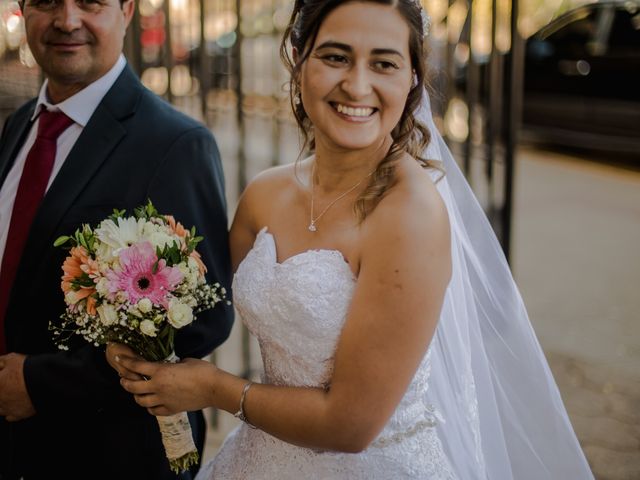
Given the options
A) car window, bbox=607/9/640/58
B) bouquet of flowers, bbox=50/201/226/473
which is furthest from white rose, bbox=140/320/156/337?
car window, bbox=607/9/640/58

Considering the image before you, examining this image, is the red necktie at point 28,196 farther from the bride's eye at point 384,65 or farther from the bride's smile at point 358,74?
the bride's eye at point 384,65

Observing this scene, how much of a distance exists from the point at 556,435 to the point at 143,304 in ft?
4.28

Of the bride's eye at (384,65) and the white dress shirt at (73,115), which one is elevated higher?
the bride's eye at (384,65)

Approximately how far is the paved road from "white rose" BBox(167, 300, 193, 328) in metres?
2.64

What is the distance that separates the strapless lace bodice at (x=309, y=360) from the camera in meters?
1.92

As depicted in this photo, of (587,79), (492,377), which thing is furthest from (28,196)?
(587,79)

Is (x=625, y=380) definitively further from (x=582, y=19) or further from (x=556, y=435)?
(x=582, y=19)

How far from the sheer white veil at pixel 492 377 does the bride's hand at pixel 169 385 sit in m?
0.66

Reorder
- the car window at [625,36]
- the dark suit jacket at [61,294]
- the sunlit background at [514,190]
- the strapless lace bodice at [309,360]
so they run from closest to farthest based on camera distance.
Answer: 1. the strapless lace bodice at [309,360]
2. the dark suit jacket at [61,294]
3. the sunlit background at [514,190]
4. the car window at [625,36]

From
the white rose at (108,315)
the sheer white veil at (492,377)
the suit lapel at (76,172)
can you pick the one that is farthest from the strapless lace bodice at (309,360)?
the suit lapel at (76,172)

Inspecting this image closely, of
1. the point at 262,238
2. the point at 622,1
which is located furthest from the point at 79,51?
the point at 622,1

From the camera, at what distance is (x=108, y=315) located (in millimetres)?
1822

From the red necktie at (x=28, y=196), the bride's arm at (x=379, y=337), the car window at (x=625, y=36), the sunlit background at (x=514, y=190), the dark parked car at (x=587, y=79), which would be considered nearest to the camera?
the bride's arm at (x=379, y=337)

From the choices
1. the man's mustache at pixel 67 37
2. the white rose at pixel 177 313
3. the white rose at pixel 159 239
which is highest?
the man's mustache at pixel 67 37
